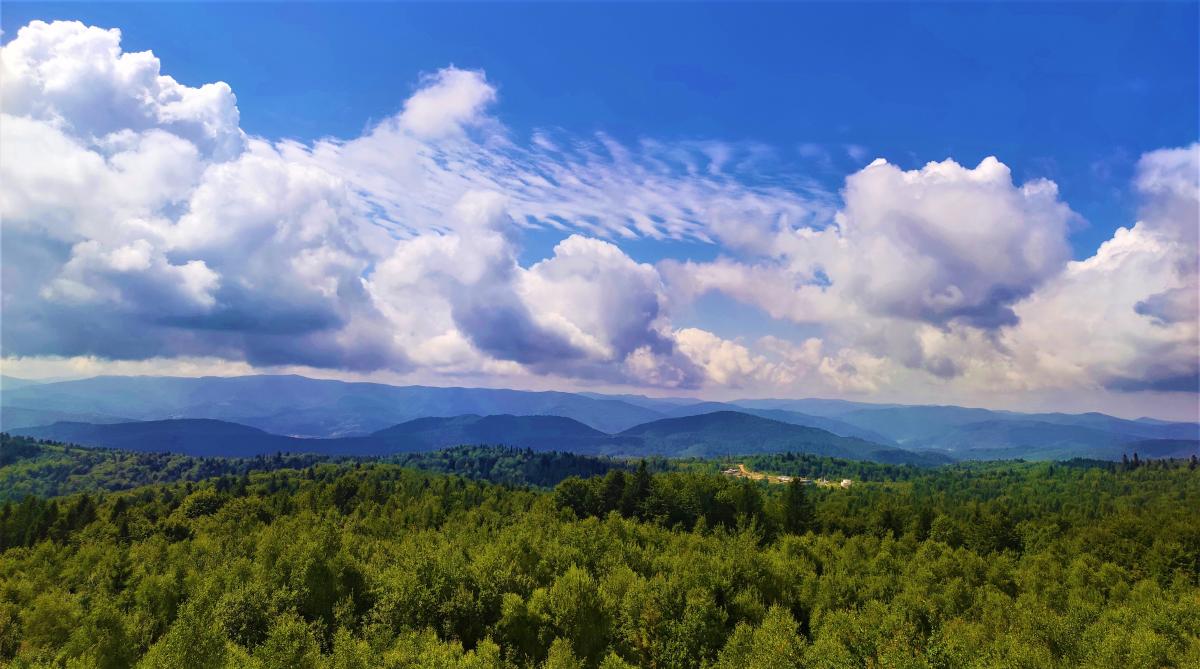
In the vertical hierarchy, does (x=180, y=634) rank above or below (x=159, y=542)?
above

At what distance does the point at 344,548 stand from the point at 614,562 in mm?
51263

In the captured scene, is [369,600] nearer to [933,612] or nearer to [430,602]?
[430,602]

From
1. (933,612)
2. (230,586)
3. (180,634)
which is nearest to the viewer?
(180,634)

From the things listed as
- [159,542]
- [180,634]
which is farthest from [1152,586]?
[159,542]

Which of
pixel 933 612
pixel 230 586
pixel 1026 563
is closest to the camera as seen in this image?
pixel 933 612

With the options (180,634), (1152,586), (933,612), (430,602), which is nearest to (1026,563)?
(1152,586)

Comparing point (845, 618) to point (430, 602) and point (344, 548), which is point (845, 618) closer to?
point (430, 602)

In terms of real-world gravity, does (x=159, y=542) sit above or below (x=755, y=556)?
below

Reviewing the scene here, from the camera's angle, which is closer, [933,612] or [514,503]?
[933,612]

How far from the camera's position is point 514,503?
188 meters

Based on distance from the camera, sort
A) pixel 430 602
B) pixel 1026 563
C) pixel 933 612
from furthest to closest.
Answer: pixel 1026 563 < pixel 933 612 < pixel 430 602

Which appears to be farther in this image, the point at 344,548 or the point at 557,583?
the point at 344,548

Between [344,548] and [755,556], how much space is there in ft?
245

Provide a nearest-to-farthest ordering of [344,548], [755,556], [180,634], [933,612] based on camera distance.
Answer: [180,634], [933,612], [755,556], [344,548]
